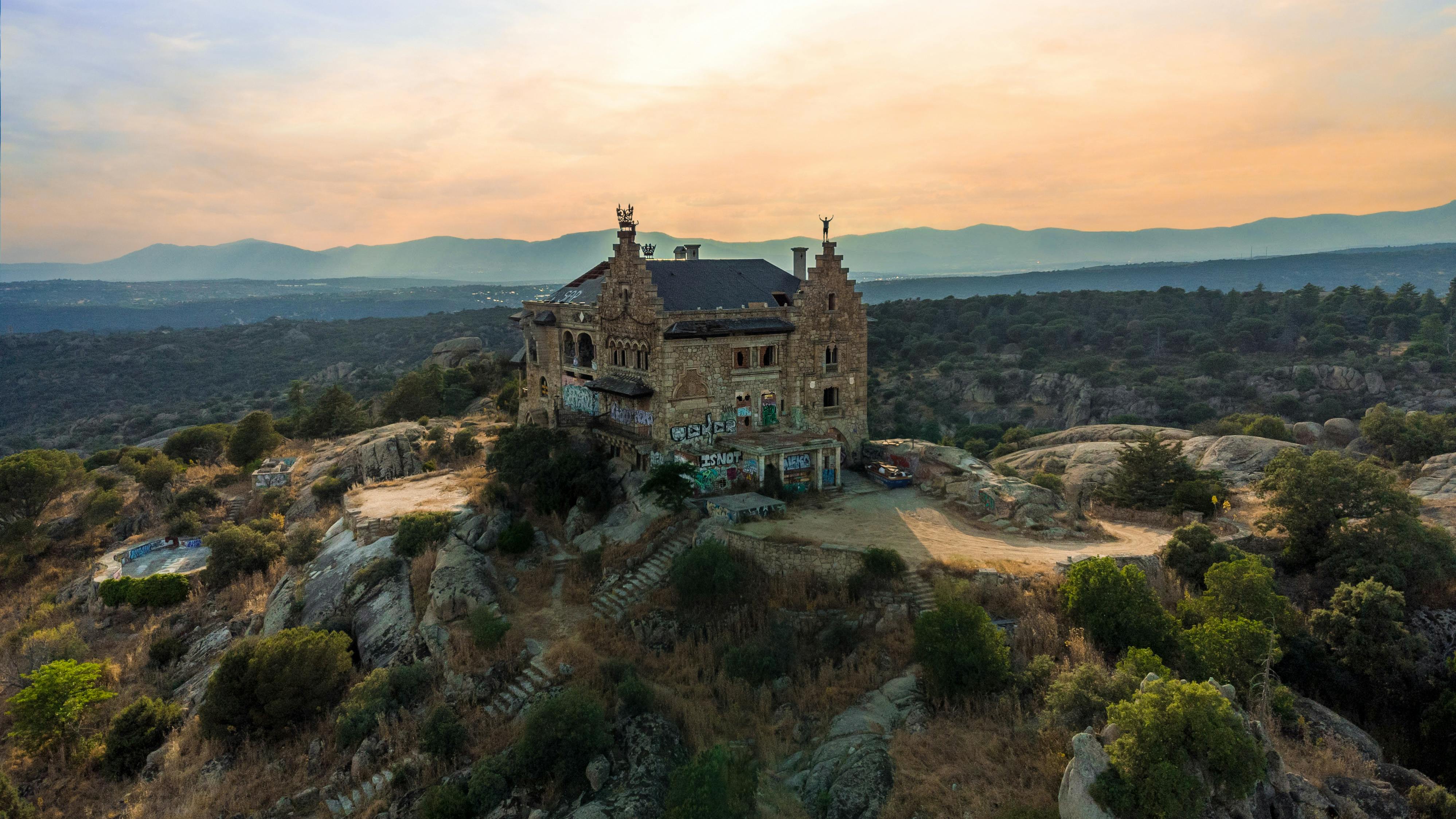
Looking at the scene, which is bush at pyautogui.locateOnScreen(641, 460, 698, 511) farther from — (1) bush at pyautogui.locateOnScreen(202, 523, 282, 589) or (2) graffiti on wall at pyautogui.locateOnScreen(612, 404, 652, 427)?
(1) bush at pyautogui.locateOnScreen(202, 523, 282, 589)

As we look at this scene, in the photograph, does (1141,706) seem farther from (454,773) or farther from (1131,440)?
(1131,440)

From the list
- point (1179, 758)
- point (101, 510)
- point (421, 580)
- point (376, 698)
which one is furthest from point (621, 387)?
point (101, 510)

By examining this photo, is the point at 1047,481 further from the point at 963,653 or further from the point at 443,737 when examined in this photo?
the point at 443,737

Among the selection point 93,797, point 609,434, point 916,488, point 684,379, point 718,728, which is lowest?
point 93,797

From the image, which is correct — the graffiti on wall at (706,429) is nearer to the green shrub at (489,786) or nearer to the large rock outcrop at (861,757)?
the large rock outcrop at (861,757)

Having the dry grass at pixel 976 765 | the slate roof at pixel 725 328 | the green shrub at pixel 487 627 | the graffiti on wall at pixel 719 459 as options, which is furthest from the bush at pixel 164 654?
the dry grass at pixel 976 765

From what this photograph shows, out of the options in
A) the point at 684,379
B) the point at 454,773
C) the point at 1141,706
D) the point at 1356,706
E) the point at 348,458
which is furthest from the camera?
the point at 348,458

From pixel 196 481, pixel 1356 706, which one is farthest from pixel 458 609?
pixel 196 481
